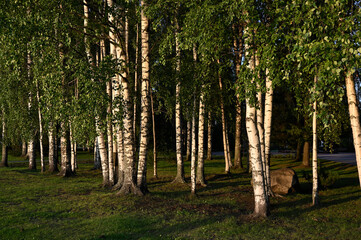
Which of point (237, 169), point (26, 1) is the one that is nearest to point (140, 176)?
point (26, 1)

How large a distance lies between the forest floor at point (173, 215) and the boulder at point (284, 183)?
1.32 feet

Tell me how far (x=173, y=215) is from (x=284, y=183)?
5884 mm

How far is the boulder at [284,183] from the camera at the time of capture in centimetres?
1315

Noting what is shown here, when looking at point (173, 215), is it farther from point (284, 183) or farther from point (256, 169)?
point (284, 183)

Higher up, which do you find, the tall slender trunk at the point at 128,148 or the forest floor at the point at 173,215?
the tall slender trunk at the point at 128,148

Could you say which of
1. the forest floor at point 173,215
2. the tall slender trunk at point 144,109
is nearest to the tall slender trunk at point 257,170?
the forest floor at point 173,215

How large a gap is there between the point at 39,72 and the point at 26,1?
8.65ft

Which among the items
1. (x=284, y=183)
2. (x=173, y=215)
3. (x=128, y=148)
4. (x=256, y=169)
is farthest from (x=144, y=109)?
(x=284, y=183)

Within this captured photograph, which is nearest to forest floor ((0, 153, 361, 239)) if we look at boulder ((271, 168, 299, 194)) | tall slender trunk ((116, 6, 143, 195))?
boulder ((271, 168, 299, 194))

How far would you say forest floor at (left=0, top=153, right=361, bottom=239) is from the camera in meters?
7.95

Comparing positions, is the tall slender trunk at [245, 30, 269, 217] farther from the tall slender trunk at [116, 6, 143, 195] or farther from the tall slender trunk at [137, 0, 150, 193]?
the tall slender trunk at [116, 6, 143, 195]

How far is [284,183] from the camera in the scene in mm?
13320

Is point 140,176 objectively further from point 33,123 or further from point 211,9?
point 33,123

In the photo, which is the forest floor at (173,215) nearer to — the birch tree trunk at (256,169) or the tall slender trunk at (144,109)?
the birch tree trunk at (256,169)
